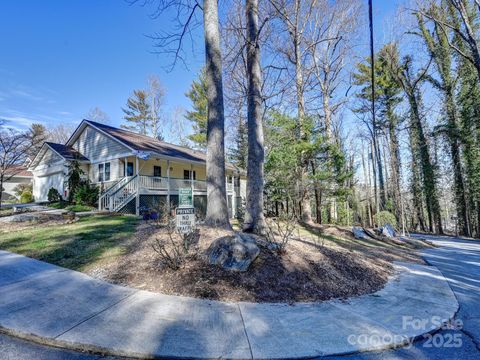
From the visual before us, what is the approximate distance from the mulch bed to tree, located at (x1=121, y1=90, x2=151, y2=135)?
29.5 metres

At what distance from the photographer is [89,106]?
32625mm

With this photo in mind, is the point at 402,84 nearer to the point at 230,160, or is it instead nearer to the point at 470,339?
the point at 230,160

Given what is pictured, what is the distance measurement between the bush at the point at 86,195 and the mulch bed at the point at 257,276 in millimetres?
11415

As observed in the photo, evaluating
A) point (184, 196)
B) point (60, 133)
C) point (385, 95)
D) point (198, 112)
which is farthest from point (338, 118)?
point (60, 133)

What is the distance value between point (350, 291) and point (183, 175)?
16200 millimetres

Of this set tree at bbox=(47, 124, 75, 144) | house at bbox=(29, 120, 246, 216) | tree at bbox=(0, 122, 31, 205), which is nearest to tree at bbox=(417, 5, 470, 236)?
house at bbox=(29, 120, 246, 216)

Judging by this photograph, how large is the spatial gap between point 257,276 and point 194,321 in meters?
1.50

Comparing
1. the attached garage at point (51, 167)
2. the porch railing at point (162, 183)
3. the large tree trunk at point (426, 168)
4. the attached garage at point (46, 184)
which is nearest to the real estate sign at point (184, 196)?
the porch railing at point (162, 183)

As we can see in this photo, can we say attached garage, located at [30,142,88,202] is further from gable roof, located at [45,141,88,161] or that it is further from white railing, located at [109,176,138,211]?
white railing, located at [109,176,138,211]

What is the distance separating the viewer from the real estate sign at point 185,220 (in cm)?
453

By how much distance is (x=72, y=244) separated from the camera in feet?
20.3

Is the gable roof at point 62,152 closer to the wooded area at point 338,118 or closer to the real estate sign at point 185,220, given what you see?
the wooded area at point 338,118

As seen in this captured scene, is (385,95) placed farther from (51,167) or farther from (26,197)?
(26,197)

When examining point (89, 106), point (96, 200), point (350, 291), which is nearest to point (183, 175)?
point (96, 200)
